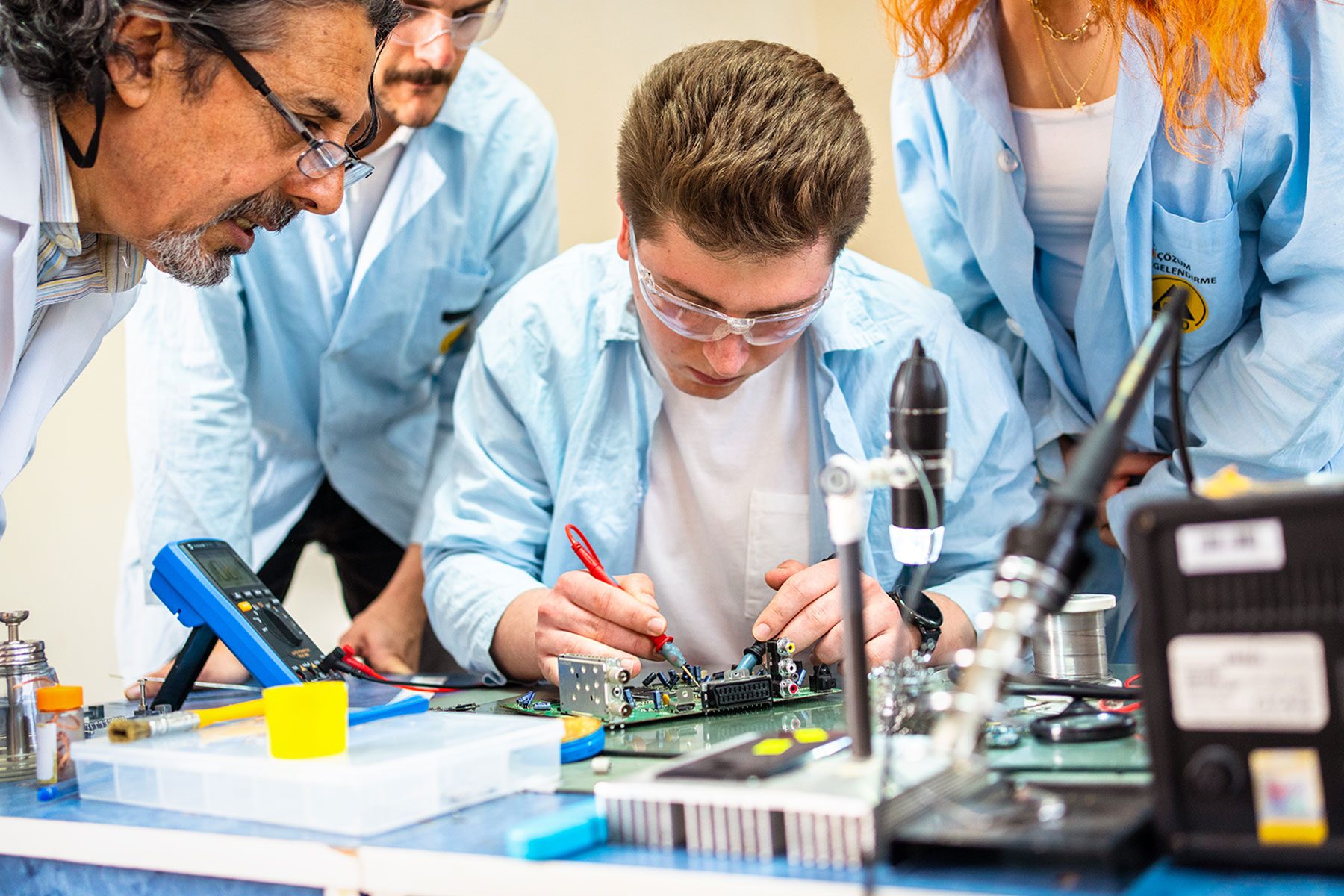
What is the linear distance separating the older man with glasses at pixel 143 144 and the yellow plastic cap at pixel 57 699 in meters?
0.31

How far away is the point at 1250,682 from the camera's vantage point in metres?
0.74

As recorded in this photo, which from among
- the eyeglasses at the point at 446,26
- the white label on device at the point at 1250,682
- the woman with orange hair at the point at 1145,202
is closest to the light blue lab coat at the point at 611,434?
the woman with orange hair at the point at 1145,202

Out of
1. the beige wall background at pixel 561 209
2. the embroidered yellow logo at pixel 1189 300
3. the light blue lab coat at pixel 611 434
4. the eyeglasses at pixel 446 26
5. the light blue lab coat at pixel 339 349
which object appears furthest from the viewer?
the beige wall background at pixel 561 209

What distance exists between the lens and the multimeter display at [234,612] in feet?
4.42

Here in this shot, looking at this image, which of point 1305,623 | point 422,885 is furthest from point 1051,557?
point 422,885

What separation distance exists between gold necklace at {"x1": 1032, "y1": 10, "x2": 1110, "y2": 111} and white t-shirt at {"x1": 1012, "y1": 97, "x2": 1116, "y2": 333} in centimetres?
1

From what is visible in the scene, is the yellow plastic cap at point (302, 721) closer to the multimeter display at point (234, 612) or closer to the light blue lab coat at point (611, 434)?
the multimeter display at point (234, 612)

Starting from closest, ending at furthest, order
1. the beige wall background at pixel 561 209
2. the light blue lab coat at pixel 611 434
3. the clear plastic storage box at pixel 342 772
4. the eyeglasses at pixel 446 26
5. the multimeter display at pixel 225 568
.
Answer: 1. the clear plastic storage box at pixel 342 772
2. the multimeter display at pixel 225 568
3. the light blue lab coat at pixel 611 434
4. the eyeglasses at pixel 446 26
5. the beige wall background at pixel 561 209

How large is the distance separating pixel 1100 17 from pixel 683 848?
4.36 feet

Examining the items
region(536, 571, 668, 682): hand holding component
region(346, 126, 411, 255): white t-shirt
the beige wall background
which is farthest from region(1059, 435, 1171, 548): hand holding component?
the beige wall background

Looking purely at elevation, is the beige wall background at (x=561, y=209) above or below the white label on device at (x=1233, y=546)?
above

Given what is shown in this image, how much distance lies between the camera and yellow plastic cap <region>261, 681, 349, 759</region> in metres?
1.02

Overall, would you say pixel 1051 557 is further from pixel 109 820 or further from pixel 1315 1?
pixel 1315 1


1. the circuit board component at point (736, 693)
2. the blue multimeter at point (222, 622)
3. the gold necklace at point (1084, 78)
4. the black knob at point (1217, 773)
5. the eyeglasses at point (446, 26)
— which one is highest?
the eyeglasses at point (446, 26)
